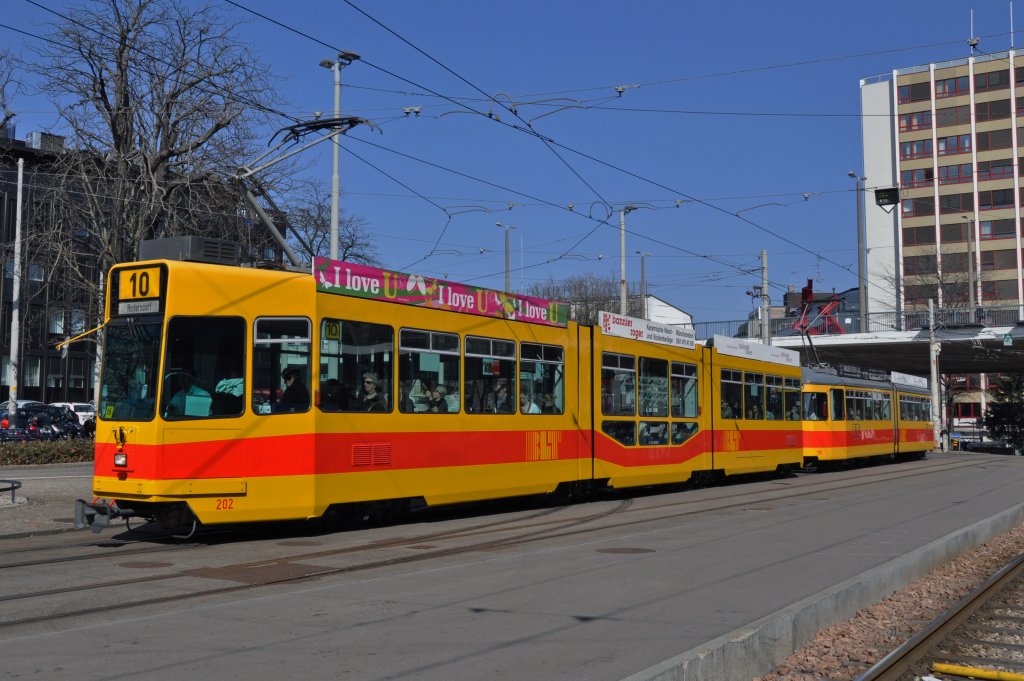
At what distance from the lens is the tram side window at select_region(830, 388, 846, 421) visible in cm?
3103

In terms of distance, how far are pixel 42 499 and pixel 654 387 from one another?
10851mm

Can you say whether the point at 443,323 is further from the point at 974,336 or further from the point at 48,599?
the point at 974,336

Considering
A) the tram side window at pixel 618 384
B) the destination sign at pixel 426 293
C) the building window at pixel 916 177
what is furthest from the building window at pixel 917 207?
the destination sign at pixel 426 293

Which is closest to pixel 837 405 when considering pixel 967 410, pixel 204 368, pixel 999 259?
pixel 204 368

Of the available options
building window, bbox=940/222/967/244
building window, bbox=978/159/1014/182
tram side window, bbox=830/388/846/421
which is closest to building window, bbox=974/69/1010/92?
building window, bbox=978/159/1014/182

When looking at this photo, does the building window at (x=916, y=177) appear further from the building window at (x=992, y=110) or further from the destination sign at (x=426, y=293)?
the destination sign at (x=426, y=293)

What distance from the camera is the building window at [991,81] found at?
78.9 m

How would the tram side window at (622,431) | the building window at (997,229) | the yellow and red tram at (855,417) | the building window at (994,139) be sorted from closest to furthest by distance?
the tram side window at (622,431)
the yellow and red tram at (855,417)
the building window at (994,139)
the building window at (997,229)

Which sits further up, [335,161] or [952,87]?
[952,87]

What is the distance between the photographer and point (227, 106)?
80.1 ft

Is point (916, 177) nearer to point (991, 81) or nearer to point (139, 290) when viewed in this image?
point (991, 81)

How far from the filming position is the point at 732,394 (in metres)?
23.1

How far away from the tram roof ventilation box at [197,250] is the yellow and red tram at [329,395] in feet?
1.15

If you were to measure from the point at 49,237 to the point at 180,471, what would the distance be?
16360 millimetres
